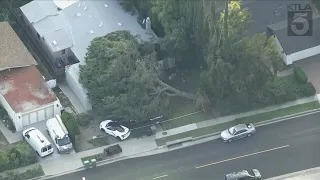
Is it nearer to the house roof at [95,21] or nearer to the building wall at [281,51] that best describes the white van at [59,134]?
the house roof at [95,21]

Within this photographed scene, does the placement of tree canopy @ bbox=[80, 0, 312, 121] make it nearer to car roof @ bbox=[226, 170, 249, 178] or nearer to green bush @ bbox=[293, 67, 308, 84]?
green bush @ bbox=[293, 67, 308, 84]

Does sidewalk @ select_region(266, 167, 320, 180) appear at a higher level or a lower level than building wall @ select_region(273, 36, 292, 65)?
lower

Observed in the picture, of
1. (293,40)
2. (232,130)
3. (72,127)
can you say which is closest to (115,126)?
(72,127)

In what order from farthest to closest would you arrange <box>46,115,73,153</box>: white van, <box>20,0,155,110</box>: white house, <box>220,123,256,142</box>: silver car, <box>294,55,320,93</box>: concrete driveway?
1. <box>20,0,155,110</box>: white house
2. <box>294,55,320,93</box>: concrete driveway
3. <box>220,123,256,142</box>: silver car
4. <box>46,115,73,153</box>: white van

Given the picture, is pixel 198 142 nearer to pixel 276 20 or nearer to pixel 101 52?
pixel 101 52

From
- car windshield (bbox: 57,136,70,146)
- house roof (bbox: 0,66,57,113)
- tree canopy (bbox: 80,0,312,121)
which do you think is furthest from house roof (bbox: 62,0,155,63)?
car windshield (bbox: 57,136,70,146)

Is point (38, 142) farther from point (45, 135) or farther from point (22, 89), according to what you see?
point (22, 89)

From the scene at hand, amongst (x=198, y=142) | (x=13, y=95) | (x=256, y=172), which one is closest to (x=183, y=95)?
(x=198, y=142)
